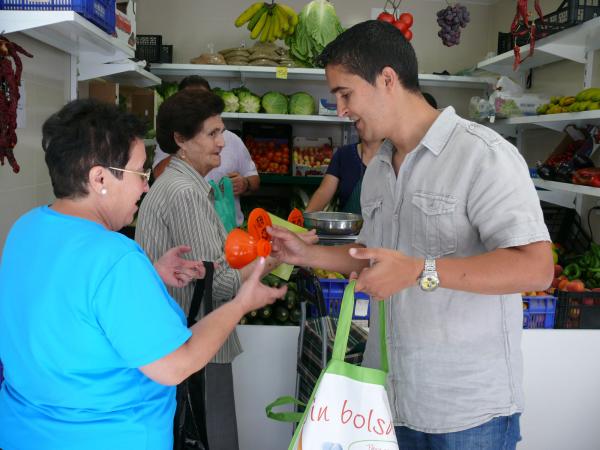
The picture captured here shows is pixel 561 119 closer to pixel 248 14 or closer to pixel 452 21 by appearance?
pixel 452 21

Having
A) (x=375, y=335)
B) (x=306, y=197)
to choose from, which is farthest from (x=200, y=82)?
(x=375, y=335)

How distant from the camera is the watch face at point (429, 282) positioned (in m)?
1.39

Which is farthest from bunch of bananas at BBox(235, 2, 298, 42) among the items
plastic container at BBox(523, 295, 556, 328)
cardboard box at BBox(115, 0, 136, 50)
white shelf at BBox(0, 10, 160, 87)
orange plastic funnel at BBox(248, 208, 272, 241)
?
orange plastic funnel at BBox(248, 208, 272, 241)

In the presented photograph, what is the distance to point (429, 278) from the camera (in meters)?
1.40

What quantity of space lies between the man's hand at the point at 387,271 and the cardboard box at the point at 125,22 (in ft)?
8.33

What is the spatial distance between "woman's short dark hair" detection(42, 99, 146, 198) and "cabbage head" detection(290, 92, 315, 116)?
4381mm

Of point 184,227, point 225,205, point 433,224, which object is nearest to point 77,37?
point 225,205

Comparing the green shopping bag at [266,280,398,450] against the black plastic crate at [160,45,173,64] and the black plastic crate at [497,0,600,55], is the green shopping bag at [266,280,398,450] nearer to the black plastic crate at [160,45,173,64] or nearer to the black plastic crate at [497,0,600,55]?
the black plastic crate at [497,0,600,55]

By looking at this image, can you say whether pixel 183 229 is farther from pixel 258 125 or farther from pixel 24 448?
pixel 258 125

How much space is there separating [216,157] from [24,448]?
1543 millimetres

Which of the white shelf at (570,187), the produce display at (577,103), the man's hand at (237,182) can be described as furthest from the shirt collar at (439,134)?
the man's hand at (237,182)

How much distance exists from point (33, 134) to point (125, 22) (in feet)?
3.20

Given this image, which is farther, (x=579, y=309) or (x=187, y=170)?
(x=579, y=309)

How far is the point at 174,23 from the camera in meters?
6.26
